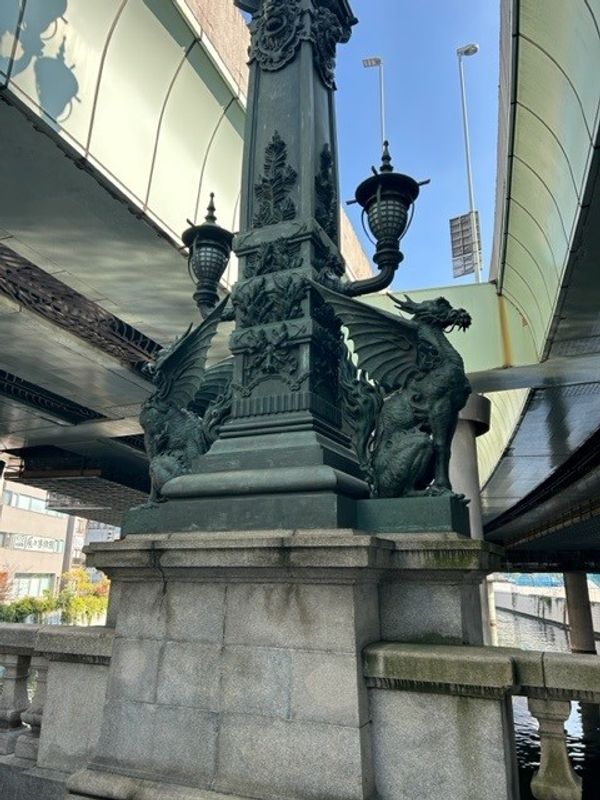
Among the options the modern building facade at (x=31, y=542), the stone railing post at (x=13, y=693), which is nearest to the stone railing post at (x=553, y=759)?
the stone railing post at (x=13, y=693)

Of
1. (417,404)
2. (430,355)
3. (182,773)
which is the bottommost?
(182,773)

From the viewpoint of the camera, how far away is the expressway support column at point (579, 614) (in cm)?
3959

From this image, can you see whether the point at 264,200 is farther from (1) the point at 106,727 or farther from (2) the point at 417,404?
(1) the point at 106,727

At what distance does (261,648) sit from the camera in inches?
133

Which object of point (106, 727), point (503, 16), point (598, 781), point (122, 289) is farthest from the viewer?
point (598, 781)

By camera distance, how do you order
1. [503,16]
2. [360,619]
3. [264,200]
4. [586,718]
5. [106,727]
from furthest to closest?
[586,718], [503,16], [264,200], [106,727], [360,619]

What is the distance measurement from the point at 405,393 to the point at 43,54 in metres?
7.32

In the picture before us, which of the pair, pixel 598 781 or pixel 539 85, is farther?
pixel 598 781

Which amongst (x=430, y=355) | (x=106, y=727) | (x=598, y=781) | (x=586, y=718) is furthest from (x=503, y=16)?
(x=586, y=718)

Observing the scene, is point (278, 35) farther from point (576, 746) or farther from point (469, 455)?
point (576, 746)

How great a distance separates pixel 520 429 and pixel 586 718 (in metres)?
11.3

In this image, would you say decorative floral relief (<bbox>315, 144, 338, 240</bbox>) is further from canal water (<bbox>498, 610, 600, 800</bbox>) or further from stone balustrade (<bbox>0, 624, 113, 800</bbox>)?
canal water (<bbox>498, 610, 600, 800</bbox>)

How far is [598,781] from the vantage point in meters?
14.6

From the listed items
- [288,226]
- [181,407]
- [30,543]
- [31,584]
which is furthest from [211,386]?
[31,584]
